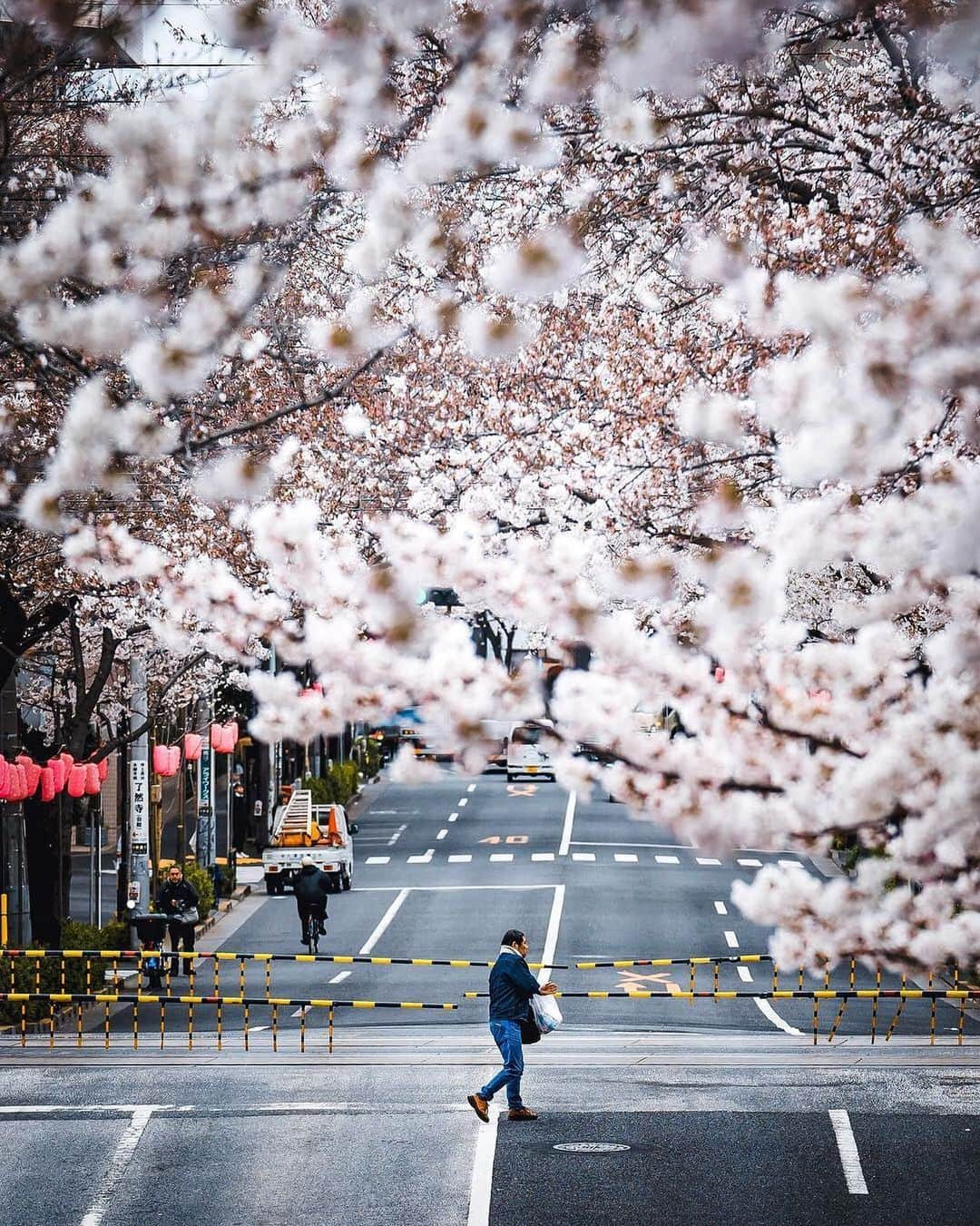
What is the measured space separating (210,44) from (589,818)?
45977 millimetres

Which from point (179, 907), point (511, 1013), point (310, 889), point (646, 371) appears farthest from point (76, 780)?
point (646, 371)

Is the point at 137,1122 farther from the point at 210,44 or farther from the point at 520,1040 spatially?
the point at 210,44

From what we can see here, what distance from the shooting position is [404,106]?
444 inches

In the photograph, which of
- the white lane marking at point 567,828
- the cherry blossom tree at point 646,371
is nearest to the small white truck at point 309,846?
the white lane marking at point 567,828

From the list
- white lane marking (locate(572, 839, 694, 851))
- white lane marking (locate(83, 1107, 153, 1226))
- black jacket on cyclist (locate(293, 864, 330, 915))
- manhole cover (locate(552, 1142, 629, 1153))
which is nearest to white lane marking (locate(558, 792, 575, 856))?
white lane marking (locate(572, 839, 694, 851))

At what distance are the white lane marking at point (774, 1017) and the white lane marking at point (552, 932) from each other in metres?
2.98

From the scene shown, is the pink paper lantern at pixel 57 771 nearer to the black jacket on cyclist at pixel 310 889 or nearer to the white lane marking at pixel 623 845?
the black jacket on cyclist at pixel 310 889

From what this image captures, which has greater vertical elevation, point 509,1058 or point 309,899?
point 509,1058

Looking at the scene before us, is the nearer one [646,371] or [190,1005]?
[646,371]

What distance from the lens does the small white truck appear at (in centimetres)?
3969

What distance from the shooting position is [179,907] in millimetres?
29047

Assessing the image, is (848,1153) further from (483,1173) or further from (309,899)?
(309,899)

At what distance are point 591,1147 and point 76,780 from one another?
40.3 feet

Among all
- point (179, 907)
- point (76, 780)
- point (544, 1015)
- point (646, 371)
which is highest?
point (646, 371)
